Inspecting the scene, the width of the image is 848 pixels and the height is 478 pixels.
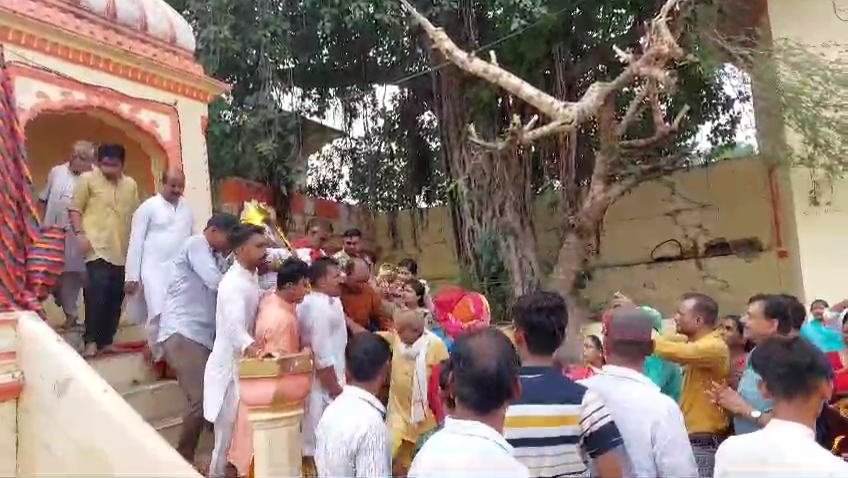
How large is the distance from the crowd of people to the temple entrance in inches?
27.3

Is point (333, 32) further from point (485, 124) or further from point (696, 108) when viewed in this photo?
point (696, 108)

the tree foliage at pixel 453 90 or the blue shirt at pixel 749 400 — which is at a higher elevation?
the tree foliage at pixel 453 90

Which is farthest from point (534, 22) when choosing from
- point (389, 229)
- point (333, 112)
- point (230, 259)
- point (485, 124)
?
point (230, 259)

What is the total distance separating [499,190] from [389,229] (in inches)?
96.8

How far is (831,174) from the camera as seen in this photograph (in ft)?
25.1

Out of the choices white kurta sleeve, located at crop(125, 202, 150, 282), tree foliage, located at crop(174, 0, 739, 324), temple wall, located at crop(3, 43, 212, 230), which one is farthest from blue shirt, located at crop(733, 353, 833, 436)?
tree foliage, located at crop(174, 0, 739, 324)

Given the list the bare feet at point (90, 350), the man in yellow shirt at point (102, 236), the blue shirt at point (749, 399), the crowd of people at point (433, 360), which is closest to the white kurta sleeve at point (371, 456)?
the crowd of people at point (433, 360)

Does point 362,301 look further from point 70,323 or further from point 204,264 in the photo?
point 70,323

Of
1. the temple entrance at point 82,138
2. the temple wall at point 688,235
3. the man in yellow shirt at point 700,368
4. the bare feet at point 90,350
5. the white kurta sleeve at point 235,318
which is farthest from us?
the temple wall at point 688,235

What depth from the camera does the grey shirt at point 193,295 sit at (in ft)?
14.0

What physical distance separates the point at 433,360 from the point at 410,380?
167 mm

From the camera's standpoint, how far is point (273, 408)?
3.41 meters

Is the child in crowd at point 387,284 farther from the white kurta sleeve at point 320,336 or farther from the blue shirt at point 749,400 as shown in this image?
the blue shirt at point 749,400

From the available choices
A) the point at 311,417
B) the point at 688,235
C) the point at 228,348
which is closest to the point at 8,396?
the point at 228,348
